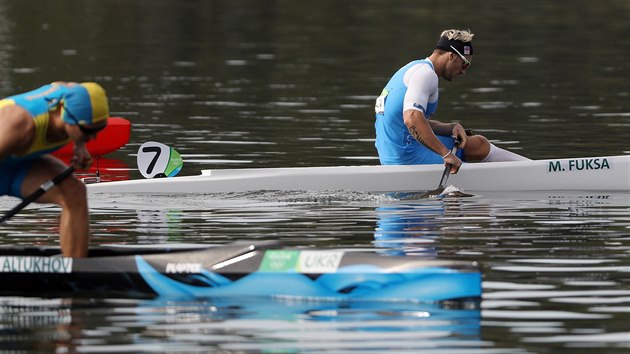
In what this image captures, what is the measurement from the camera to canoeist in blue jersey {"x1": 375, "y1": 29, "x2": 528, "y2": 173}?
A: 16.9m

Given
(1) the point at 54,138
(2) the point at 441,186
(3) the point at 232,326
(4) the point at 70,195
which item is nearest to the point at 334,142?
(2) the point at 441,186

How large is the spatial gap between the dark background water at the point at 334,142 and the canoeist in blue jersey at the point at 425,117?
0.65 m

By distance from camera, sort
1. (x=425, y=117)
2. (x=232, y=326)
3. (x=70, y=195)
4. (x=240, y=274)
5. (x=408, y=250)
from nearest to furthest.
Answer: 1. (x=232, y=326)
2. (x=240, y=274)
3. (x=70, y=195)
4. (x=408, y=250)
5. (x=425, y=117)

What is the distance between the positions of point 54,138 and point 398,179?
6.39 metres

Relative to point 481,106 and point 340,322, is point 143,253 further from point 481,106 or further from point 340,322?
point 481,106

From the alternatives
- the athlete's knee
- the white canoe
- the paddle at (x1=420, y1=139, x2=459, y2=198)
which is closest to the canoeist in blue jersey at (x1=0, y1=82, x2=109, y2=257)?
the athlete's knee

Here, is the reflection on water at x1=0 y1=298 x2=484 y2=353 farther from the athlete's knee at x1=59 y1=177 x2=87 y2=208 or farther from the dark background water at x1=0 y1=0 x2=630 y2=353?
the athlete's knee at x1=59 y1=177 x2=87 y2=208

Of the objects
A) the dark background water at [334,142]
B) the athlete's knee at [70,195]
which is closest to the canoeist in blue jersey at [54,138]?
the athlete's knee at [70,195]

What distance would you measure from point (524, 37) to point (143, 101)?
16145 mm

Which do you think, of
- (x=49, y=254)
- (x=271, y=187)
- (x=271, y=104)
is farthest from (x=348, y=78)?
(x=49, y=254)

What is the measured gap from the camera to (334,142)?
23.1m

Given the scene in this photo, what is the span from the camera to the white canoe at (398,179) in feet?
57.1

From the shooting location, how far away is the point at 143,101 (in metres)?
29.0

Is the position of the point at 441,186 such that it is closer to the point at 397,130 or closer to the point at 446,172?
the point at 446,172
